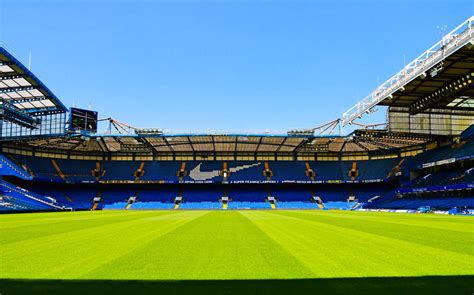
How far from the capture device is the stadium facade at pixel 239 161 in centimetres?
4391

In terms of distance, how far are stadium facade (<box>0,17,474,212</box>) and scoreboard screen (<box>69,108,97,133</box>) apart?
17cm

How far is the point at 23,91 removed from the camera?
43.2 meters

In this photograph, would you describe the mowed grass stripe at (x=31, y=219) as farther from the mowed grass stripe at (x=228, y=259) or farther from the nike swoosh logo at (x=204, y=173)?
the nike swoosh logo at (x=204, y=173)

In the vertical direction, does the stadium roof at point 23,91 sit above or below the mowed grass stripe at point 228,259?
above

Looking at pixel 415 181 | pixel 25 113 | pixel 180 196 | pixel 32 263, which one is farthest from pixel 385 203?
pixel 32 263

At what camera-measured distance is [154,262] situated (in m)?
8.36

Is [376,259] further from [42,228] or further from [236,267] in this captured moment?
[42,228]

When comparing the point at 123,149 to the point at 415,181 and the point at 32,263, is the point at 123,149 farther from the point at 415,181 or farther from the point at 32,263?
the point at 32,263

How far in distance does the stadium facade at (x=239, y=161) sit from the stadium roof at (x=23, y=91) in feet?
0.38

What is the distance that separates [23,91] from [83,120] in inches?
510

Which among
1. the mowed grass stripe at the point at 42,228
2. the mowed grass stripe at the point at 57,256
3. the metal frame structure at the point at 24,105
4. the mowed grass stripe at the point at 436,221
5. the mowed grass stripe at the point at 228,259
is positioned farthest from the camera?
the metal frame structure at the point at 24,105

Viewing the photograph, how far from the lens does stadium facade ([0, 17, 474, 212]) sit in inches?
1729

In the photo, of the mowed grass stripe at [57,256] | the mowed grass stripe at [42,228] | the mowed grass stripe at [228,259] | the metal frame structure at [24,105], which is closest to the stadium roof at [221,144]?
the metal frame structure at [24,105]

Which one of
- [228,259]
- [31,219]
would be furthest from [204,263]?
[31,219]
